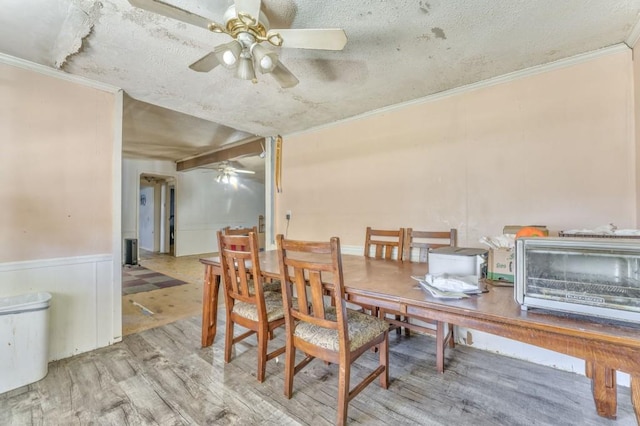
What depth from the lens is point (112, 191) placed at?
255 cm

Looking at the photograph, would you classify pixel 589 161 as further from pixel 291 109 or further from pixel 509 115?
pixel 291 109

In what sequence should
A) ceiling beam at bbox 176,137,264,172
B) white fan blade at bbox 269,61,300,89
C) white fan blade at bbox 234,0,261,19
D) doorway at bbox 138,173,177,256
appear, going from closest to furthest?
white fan blade at bbox 234,0,261,19, white fan blade at bbox 269,61,300,89, ceiling beam at bbox 176,137,264,172, doorway at bbox 138,173,177,256

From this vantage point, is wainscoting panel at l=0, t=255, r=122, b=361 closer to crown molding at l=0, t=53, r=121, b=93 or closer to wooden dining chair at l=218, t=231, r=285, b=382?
Result: wooden dining chair at l=218, t=231, r=285, b=382

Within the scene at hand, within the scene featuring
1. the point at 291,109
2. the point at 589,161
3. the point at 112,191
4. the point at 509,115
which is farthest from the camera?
the point at 291,109

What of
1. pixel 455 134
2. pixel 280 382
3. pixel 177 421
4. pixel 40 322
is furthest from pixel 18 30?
pixel 455 134

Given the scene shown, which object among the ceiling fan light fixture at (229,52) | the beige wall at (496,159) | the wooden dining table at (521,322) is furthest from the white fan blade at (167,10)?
the beige wall at (496,159)

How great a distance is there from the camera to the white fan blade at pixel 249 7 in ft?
4.40

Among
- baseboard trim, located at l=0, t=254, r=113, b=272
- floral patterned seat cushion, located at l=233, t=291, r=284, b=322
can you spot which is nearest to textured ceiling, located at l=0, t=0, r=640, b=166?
baseboard trim, located at l=0, t=254, r=113, b=272

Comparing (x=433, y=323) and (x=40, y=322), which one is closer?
(x=40, y=322)

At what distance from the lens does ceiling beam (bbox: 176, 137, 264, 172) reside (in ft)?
15.5

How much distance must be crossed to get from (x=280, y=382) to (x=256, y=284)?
689 millimetres

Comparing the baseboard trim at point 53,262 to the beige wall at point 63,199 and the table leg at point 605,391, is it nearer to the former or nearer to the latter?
the beige wall at point 63,199

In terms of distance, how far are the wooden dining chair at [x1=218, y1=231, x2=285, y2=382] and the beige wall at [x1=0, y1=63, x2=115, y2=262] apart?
4.23 ft

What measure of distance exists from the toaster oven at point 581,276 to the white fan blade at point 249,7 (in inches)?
62.1
